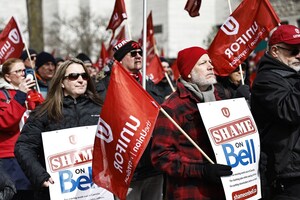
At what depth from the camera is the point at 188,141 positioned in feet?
14.5

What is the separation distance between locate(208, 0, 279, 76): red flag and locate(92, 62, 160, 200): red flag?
2.01m

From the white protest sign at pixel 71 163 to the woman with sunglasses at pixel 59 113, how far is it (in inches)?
3.9

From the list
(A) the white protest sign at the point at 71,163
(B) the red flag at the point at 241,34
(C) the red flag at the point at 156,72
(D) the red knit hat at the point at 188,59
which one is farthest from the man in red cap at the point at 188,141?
(C) the red flag at the point at 156,72

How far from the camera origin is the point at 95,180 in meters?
4.60

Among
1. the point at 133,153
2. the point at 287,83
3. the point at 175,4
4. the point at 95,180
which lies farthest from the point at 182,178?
the point at 175,4

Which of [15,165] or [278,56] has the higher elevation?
[278,56]

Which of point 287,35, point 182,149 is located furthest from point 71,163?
point 287,35

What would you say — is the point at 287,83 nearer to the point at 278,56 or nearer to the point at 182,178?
the point at 278,56

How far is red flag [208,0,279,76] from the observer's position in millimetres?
6199

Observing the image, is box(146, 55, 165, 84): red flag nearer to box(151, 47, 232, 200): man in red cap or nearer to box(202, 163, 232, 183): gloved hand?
box(151, 47, 232, 200): man in red cap

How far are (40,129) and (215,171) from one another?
1787mm

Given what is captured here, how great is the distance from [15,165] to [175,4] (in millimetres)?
46317

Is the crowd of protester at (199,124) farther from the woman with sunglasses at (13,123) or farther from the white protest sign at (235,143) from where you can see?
the woman with sunglasses at (13,123)

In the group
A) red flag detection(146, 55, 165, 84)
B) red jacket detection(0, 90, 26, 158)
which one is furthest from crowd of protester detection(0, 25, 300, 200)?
red flag detection(146, 55, 165, 84)
